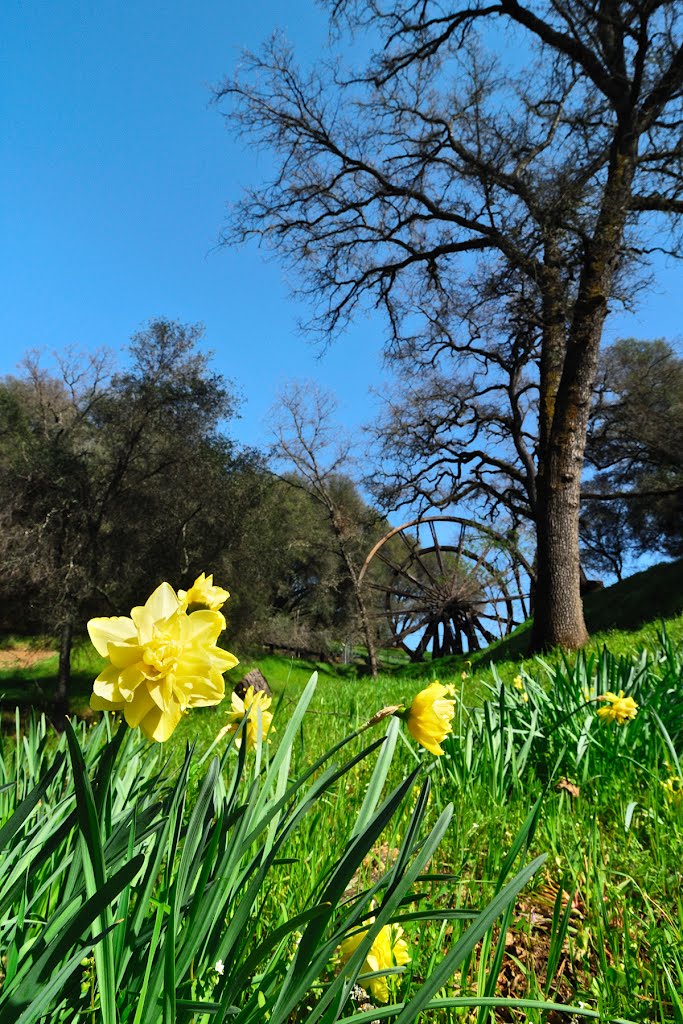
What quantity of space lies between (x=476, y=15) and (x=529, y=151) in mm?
1852

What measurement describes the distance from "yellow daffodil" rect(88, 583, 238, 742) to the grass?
0.26 meters

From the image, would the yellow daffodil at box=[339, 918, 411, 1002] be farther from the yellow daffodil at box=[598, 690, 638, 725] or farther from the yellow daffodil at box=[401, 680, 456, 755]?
the yellow daffodil at box=[598, 690, 638, 725]

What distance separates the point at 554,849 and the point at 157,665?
1224 millimetres

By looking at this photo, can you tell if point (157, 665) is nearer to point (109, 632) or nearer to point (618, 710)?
point (109, 632)

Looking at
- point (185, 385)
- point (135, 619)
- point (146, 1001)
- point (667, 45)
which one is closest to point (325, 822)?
point (146, 1001)

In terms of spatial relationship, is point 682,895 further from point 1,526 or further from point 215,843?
point 1,526

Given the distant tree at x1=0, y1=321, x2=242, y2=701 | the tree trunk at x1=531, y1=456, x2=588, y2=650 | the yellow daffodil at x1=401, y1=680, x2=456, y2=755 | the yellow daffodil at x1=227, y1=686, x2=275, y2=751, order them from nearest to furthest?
1. the yellow daffodil at x1=401, y1=680, x2=456, y2=755
2. the yellow daffodil at x1=227, y1=686, x2=275, y2=751
3. the tree trunk at x1=531, y1=456, x2=588, y2=650
4. the distant tree at x1=0, y1=321, x2=242, y2=701

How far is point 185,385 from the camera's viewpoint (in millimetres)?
10594

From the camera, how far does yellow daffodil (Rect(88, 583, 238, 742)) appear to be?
55 centimetres

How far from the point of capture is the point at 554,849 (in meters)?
1.33

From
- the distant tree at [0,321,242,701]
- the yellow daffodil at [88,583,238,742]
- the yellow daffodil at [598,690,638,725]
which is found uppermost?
the distant tree at [0,321,242,701]

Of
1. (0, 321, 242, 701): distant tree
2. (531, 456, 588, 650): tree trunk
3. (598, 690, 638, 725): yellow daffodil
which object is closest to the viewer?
(598, 690, 638, 725): yellow daffodil

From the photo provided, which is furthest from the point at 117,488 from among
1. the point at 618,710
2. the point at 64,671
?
the point at 618,710

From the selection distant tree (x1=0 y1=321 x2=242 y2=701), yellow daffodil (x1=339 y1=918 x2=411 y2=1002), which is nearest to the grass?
yellow daffodil (x1=339 y1=918 x2=411 y2=1002)
